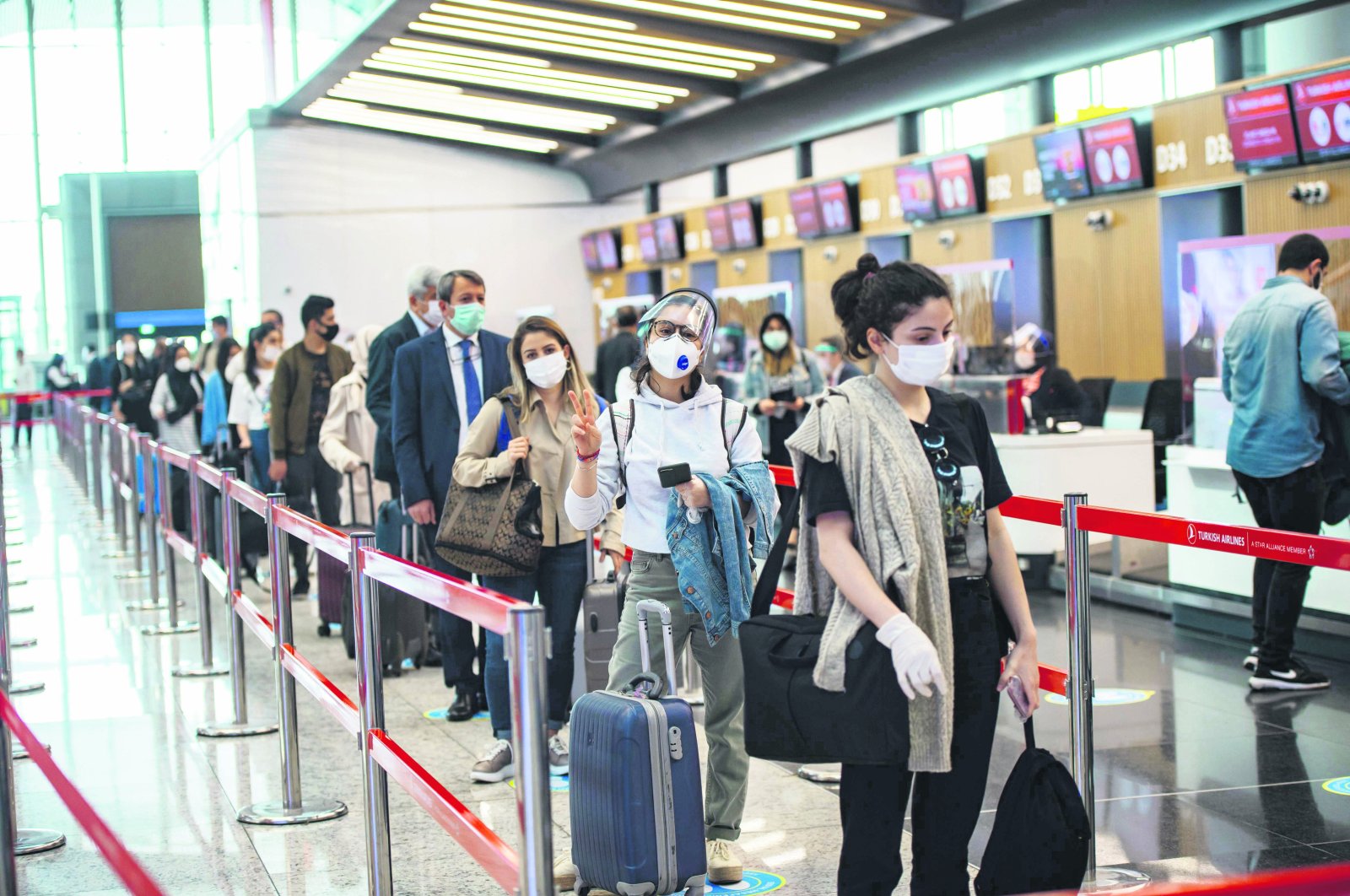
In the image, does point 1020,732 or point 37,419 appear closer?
point 1020,732

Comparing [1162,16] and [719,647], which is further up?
[1162,16]

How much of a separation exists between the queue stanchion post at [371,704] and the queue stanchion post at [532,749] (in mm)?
1215

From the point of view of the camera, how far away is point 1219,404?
8.59 meters

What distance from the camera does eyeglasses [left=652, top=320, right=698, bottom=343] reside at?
12.7 feet

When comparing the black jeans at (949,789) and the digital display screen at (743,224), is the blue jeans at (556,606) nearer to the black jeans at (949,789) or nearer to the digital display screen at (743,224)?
the black jeans at (949,789)

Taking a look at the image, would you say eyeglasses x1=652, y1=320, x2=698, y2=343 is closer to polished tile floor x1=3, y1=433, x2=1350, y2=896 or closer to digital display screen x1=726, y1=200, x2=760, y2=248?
polished tile floor x1=3, y1=433, x2=1350, y2=896

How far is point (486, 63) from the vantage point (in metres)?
18.2

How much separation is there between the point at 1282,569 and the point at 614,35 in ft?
35.7

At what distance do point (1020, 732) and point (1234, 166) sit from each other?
6104mm

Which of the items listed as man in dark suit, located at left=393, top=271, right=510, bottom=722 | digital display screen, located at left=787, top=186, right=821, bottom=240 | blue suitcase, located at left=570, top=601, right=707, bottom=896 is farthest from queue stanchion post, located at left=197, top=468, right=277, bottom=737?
digital display screen, located at left=787, top=186, right=821, bottom=240

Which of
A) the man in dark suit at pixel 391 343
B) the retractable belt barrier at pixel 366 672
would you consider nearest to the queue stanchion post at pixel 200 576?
the retractable belt barrier at pixel 366 672

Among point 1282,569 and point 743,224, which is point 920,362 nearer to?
point 1282,569

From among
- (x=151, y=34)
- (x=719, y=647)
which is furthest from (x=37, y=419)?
(x=719, y=647)

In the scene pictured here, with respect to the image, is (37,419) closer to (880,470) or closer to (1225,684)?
(1225,684)
